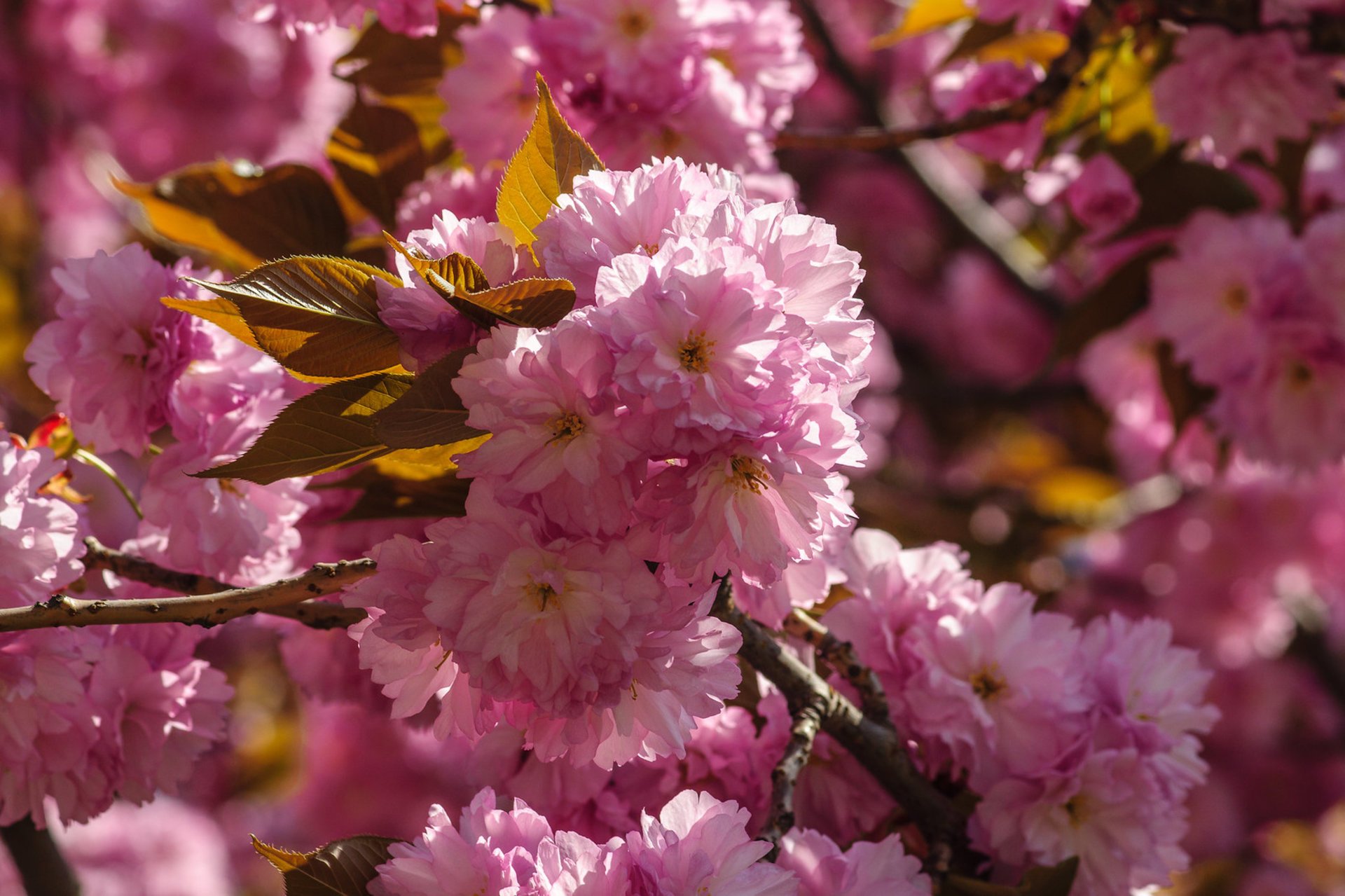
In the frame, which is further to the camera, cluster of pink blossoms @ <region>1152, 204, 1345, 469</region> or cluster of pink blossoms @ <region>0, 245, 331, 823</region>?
cluster of pink blossoms @ <region>1152, 204, 1345, 469</region>

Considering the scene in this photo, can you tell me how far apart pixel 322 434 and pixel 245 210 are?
2.26 ft

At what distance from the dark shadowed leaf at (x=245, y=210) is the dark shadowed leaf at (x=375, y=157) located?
5cm

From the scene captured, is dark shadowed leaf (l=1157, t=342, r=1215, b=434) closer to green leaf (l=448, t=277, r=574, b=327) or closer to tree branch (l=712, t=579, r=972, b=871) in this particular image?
tree branch (l=712, t=579, r=972, b=871)

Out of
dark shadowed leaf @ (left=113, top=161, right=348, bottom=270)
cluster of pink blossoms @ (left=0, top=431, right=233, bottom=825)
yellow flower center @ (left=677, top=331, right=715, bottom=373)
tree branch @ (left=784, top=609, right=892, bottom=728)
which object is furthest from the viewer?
dark shadowed leaf @ (left=113, top=161, right=348, bottom=270)

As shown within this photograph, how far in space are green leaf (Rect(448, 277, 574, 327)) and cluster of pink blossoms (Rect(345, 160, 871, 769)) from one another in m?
0.02

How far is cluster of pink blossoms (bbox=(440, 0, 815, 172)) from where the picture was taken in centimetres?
132

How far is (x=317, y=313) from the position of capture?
854 millimetres

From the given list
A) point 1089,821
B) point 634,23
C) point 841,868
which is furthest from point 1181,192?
point 841,868

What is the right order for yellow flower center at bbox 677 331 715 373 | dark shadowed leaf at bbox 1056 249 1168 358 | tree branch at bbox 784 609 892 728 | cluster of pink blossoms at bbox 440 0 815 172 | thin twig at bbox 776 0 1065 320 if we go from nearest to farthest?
1. yellow flower center at bbox 677 331 715 373
2. tree branch at bbox 784 609 892 728
3. cluster of pink blossoms at bbox 440 0 815 172
4. dark shadowed leaf at bbox 1056 249 1168 358
5. thin twig at bbox 776 0 1065 320

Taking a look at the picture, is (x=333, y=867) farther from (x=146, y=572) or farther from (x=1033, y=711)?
(x=1033, y=711)

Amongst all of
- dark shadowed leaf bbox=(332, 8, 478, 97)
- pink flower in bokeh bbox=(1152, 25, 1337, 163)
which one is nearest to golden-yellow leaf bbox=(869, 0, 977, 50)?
pink flower in bokeh bbox=(1152, 25, 1337, 163)

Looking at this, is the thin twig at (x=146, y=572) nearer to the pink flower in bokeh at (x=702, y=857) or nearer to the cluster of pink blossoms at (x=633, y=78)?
the pink flower in bokeh at (x=702, y=857)

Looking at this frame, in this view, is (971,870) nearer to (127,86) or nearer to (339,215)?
(339,215)

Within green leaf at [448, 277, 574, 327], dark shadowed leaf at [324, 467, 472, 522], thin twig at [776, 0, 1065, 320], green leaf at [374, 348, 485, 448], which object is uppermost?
green leaf at [448, 277, 574, 327]
